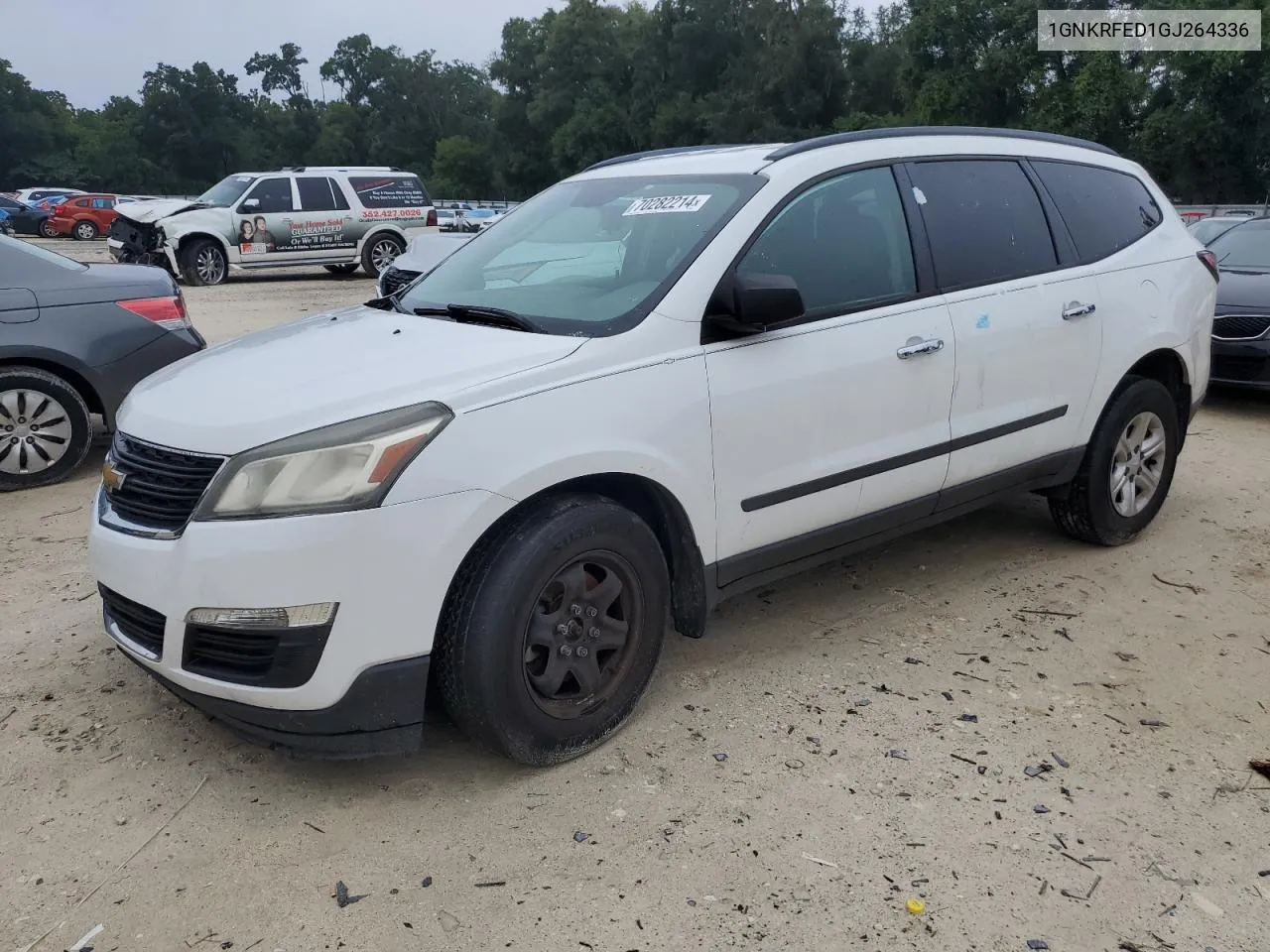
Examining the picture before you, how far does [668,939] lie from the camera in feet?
7.75

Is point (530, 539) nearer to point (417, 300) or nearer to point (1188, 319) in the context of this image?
point (417, 300)

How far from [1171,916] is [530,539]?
5.86 feet

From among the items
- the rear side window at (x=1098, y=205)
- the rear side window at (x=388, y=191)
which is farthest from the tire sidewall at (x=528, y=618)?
the rear side window at (x=388, y=191)

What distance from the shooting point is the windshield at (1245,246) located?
29.0 ft

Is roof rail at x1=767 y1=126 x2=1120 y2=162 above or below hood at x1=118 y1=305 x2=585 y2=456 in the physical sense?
above

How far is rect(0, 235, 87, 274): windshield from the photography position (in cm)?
588

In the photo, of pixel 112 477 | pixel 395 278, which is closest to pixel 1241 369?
pixel 395 278

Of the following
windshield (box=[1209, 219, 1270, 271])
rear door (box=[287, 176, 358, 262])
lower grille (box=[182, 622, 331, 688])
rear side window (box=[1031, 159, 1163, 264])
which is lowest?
lower grille (box=[182, 622, 331, 688])

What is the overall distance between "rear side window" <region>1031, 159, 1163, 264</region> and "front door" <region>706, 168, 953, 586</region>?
3.50 ft

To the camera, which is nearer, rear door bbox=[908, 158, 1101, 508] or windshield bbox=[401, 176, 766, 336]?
windshield bbox=[401, 176, 766, 336]

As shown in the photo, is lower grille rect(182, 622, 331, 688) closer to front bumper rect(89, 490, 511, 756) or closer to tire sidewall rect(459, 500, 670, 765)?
front bumper rect(89, 490, 511, 756)

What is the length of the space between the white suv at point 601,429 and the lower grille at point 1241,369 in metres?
4.02

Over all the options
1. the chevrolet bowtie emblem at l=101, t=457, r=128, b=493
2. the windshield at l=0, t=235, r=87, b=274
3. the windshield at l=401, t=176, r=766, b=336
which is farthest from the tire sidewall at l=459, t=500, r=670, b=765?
the windshield at l=0, t=235, r=87, b=274

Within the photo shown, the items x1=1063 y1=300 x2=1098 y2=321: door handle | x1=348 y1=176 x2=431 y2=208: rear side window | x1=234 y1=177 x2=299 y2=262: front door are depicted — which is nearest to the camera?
x1=1063 y1=300 x2=1098 y2=321: door handle
